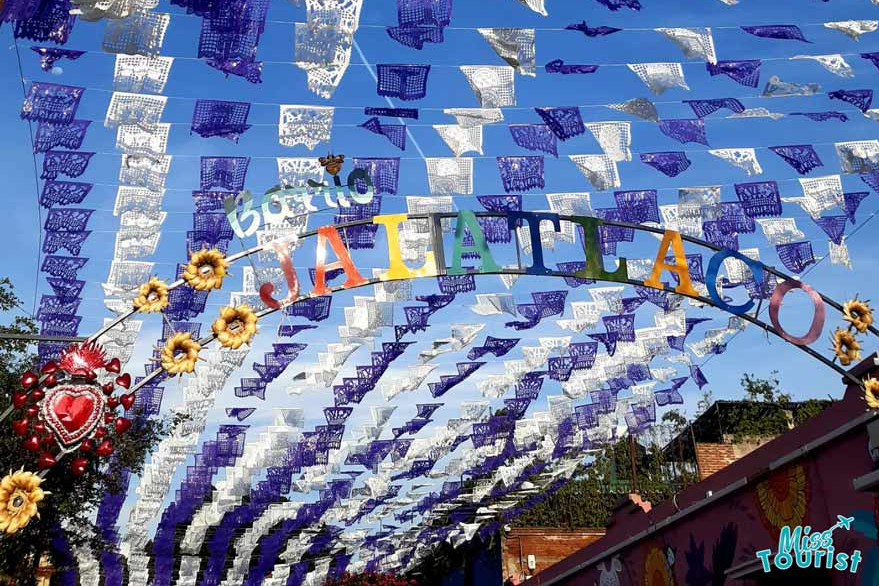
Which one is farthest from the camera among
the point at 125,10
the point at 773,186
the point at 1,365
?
the point at 1,365

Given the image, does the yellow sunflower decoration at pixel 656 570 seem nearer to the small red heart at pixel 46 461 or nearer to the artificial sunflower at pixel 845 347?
the artificial sunflower at pixel 845 347

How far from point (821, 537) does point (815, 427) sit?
1.27 metres

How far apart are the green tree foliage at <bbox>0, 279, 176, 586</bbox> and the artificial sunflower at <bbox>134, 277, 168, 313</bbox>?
8729mm

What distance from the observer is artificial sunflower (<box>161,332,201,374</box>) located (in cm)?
847

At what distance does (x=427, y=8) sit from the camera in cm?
784

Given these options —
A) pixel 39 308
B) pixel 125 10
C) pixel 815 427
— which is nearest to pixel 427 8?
pixel 125 10

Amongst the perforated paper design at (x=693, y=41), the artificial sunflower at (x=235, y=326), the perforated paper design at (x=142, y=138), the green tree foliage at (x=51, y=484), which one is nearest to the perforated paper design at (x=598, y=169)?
the perforated paper design at (x=693, y=41)

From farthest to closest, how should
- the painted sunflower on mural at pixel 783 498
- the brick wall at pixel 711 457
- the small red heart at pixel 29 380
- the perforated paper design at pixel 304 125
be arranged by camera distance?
the brick wall at pixel 711 457, the painted sunflower on mural at pixel 783 498, the perforated paper design at pixel 304 125, the small red heart at pixel 29 380

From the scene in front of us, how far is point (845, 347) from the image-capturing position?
407 inches

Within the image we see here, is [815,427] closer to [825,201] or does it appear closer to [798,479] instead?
[798,479]

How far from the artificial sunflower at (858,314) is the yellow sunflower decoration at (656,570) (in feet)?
17.6

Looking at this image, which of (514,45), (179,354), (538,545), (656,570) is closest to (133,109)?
(179,354)

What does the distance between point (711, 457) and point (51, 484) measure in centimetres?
1416

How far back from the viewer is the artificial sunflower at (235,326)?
866 cm
